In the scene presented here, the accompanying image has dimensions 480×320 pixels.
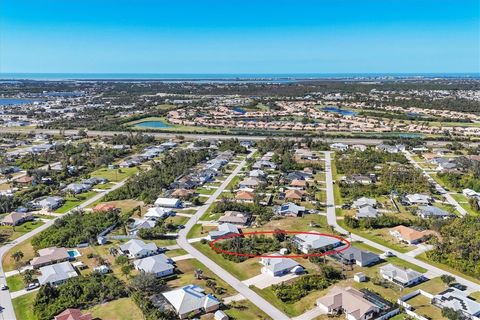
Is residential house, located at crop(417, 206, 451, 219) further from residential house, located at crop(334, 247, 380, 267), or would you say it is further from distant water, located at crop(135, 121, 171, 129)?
distant water, located at crop(135, 121, 171, 129)

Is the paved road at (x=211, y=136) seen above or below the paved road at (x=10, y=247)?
above

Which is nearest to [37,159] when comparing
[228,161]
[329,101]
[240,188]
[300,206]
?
[228,161]

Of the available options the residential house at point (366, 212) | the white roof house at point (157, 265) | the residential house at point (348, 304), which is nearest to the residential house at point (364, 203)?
the residential house at point (366, 212)

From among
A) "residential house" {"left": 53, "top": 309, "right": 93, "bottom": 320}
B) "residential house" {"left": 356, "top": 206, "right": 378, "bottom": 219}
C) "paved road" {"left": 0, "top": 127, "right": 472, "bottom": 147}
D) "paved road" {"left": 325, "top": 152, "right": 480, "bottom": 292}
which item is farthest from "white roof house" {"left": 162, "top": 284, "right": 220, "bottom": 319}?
"paved road" {"left": 0, "top": 127, "right": 472, "bottom": 147}

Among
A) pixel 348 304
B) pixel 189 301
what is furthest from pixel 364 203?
pixel 189 301

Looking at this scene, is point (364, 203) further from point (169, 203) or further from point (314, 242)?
point (169, 203)

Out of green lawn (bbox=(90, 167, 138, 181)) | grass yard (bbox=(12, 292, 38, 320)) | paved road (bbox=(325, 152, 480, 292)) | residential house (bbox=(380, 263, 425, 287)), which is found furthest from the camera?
green lawn (bbox=(90, 167, 138, 181))

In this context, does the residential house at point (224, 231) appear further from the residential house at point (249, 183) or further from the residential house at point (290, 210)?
the residential house at point (249, 183)

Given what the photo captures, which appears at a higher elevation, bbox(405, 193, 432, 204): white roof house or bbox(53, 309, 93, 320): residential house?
bbox(53, 309, 93, 320): residential house
